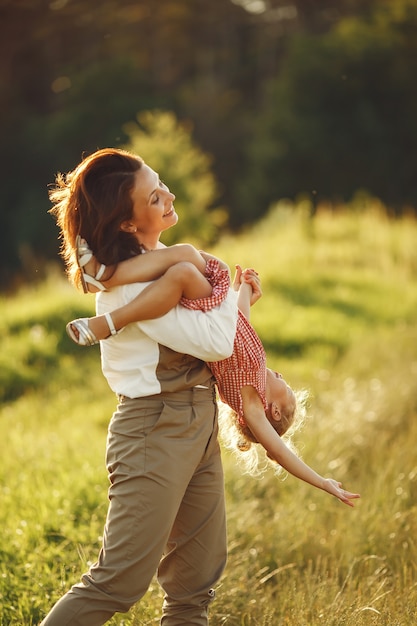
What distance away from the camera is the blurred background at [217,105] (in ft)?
103

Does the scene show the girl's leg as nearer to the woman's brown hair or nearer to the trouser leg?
the woman's brown hair

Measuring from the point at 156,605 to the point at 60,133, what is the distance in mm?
31438

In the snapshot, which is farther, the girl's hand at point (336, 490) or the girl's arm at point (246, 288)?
the girl's arm at point (246, 288)

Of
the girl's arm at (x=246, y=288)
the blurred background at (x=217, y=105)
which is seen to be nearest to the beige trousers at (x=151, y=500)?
the girl's arm at (x=246, y=288)

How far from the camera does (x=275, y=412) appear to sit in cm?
281

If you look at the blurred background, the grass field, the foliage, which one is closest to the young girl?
the grass field

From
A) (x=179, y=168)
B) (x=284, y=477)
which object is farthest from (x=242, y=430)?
(x=179, y=168)

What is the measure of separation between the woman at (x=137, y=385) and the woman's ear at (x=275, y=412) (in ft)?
0.83

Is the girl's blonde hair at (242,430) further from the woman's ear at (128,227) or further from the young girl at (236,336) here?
the woman's ear at (128,227)

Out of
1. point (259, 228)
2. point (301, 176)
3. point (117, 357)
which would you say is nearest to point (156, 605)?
point (117, 357)

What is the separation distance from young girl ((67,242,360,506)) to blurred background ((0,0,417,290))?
25923 millimetres

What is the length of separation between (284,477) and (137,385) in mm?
2275

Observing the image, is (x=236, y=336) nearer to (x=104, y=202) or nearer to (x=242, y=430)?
(x=242, y=430)

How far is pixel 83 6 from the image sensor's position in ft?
108
